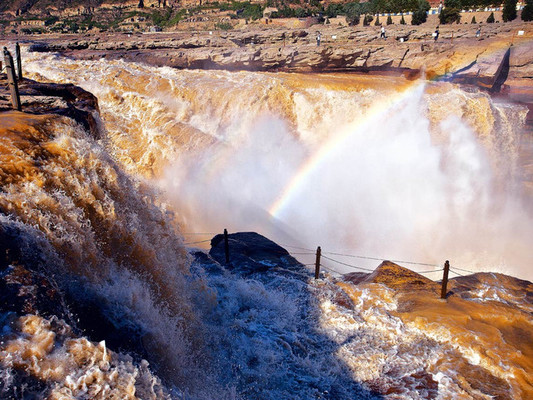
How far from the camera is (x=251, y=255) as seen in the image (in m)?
9.45

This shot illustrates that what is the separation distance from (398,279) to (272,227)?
601cm

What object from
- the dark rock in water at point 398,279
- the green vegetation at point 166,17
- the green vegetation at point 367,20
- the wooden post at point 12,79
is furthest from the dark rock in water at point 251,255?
the green vegetation at point 166,17

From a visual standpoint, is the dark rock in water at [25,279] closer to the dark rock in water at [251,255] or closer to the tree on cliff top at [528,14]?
the dark rock in water at [251,255]

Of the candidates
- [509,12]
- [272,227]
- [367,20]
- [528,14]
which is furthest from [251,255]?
[367,20]

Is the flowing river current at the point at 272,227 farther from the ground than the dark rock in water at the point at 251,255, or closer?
farther from the ground

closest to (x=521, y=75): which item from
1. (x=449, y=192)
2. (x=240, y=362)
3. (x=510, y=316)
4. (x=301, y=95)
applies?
(x=449, y=192)

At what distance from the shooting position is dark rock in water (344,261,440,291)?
24.6 ft

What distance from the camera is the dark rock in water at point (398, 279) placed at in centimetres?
750

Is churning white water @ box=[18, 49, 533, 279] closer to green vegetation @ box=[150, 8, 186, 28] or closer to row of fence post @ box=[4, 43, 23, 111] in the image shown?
row of fence post @ box=[4, 43, 23, 111]

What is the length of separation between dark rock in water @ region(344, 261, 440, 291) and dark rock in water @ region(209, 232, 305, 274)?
1578mm

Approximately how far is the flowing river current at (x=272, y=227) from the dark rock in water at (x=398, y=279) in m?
0.37

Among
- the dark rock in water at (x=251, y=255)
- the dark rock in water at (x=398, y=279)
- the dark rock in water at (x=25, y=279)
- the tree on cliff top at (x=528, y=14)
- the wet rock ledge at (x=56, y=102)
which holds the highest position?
the tree on cliff top at (x=528, y=14)

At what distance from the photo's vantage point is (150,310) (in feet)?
15.0

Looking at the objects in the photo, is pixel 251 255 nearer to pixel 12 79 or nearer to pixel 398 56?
pixel 12 79
